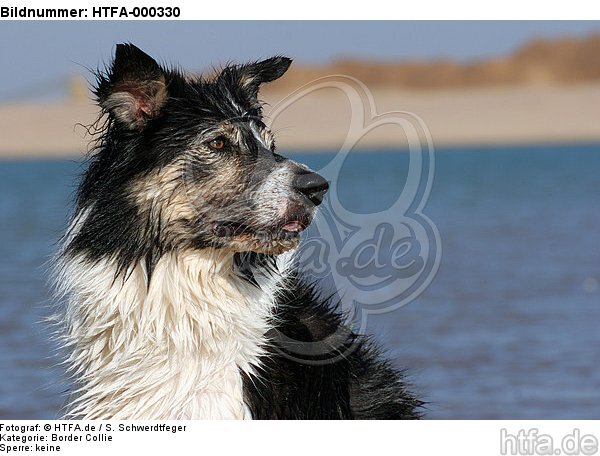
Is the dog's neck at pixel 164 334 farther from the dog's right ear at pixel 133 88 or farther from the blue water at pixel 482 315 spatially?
the dog's right ear at pixel 133 88

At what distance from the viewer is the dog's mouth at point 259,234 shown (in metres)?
5.17

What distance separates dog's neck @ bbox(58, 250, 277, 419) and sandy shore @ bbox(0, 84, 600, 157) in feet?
62.6

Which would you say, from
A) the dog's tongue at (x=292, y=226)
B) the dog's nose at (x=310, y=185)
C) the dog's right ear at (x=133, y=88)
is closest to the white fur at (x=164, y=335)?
the dog's tongue at (x=292, y=226)

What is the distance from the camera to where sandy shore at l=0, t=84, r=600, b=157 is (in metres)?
31.1

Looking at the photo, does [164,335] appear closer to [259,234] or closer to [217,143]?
[259,234]

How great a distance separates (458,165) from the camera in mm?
42625

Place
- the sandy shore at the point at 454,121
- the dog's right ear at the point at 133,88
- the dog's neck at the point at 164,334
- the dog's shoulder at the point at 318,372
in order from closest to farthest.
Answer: the dog's right ear at the point at 133,88
the dog's neck at the point at 164,334
the dog's shoulder at the point at 318,372
the sandy shore at the point at 454,121

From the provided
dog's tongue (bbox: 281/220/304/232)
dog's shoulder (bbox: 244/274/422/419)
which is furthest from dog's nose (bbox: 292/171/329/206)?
dog's shoulder (bbox: 244/274/422/419)

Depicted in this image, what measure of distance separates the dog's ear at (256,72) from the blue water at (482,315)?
1091mm

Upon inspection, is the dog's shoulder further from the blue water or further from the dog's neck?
the blue water

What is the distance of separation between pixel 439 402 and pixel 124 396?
3.65 metres

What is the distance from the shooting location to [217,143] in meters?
5.25

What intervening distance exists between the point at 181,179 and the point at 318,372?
1246 millimetres
